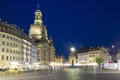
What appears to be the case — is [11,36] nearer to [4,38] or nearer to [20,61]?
[4,38]

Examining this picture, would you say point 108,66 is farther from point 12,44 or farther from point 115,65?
point 12,44

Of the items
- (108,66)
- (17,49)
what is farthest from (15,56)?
(108,66)

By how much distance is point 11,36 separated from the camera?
123 metres

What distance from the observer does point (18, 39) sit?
5404 inches

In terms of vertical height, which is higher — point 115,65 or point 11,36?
point 11,36

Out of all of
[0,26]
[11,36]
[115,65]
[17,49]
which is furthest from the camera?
[17,49]

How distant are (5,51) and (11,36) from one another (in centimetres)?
933

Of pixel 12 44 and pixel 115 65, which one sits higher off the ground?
pixel 12 44

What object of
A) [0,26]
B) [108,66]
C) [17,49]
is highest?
[0,26]

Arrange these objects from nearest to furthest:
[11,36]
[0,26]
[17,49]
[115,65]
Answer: [115,65], [0,26], [11,36], [17,49]

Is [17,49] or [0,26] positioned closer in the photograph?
[0,26]

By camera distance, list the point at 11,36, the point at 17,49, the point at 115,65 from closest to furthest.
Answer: the point at 115,65 → the point at 11,36 → the point at 17,49

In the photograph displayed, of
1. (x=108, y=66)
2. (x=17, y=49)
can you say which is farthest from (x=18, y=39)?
(x=108, y=66)

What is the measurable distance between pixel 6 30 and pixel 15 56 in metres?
16.0
